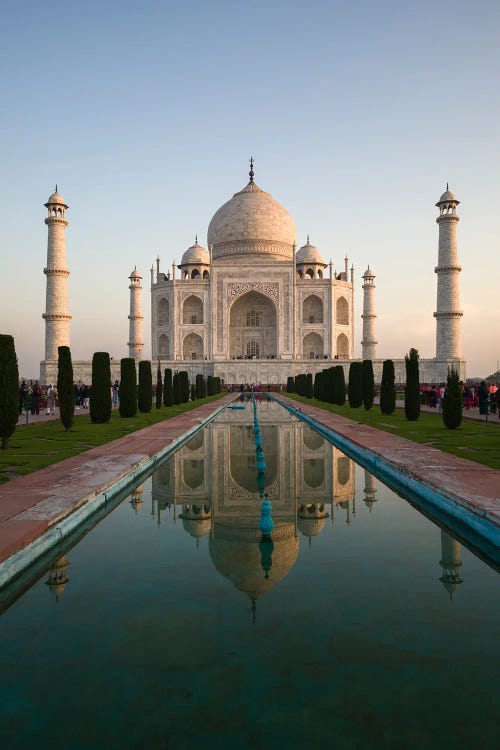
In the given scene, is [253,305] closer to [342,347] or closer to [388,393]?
[342,347]

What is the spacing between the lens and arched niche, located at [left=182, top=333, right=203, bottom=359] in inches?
1618

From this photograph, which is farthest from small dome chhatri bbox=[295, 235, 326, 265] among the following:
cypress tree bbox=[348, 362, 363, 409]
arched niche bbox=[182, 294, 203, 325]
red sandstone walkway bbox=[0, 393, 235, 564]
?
red sandstone walkway bbox=[0, 393, 235, 564]

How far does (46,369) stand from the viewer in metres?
32.6

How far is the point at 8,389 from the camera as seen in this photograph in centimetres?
882

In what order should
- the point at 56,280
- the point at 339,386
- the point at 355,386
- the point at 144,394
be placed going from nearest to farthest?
the point at 144,394 → the point at 355,386 → the point at 339,386 → the point at 56,280

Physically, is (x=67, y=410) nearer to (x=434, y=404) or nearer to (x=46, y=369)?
(x=434, y=404)

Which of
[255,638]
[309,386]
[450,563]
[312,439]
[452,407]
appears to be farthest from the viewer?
[309,386]

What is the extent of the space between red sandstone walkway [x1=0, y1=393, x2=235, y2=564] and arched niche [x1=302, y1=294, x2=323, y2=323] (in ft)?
111

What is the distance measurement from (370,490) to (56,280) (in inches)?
1143

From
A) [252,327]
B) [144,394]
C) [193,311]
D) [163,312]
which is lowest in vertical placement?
[144,394]

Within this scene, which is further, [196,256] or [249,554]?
[196,256]

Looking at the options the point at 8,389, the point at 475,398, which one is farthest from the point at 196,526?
the point at 475,398

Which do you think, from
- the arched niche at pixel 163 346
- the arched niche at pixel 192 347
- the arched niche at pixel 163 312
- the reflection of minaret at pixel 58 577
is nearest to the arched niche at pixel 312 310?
the arched niche at pixel 192 347

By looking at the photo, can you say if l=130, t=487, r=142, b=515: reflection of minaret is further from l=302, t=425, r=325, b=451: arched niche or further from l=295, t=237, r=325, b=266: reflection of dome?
l=295, t=237, r=325, b=266: reflection of dome
